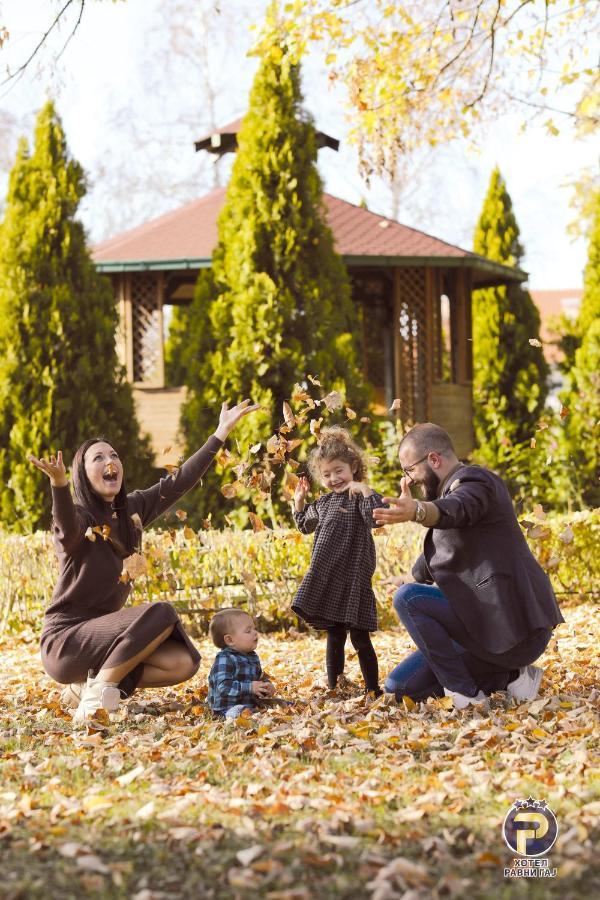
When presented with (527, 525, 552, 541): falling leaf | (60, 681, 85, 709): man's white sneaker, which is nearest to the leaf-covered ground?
(60, 681, 85, 709): man's white sneaker

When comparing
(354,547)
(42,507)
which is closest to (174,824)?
(354,547)

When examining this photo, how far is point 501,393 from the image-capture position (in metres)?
18.2

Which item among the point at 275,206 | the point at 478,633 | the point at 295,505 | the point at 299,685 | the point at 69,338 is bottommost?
the point at 299,685

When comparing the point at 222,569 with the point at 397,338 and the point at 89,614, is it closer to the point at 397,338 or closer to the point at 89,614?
the point at 89,614

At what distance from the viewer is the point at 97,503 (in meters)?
5.83

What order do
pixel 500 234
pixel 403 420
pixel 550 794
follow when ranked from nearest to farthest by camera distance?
→ pixel 550 794 < pixel 403 420 < pixel 500 234

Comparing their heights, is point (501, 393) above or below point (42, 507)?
above

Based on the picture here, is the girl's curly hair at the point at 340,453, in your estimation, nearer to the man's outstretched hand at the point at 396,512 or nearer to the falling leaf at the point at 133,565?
the falling leaf at the point at 133,565

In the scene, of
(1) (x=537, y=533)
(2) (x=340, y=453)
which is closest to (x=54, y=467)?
(2) (x=340, y=453)

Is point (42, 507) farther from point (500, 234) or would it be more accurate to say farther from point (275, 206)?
point (500, 234)

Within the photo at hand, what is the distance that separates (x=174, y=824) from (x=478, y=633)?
7.04 feet

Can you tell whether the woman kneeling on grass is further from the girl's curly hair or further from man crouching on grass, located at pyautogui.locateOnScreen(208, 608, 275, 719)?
the girl's curly hair

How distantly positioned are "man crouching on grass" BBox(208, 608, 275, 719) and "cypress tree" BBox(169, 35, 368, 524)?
6.66m

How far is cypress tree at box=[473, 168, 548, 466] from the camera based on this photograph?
17.9 meters
